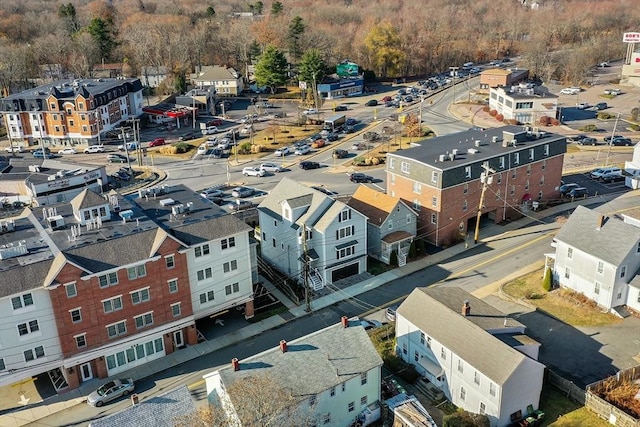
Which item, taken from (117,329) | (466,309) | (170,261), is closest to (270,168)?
(170,261)

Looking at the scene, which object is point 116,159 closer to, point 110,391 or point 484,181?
point 484,181

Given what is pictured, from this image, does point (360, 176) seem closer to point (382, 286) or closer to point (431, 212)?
point (431, 212)

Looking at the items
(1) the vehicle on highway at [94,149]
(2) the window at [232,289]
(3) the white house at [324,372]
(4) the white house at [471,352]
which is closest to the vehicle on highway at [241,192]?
(2) the window at [232,289]

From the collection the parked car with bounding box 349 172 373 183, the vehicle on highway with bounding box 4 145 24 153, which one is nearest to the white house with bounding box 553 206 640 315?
the parked car with bounding box 349 172 373 183

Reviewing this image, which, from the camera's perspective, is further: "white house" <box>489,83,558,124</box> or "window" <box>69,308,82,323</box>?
"white house" <box>489,83,558,124</box>

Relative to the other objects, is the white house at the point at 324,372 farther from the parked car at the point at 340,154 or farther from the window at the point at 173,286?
the parked car at the point at 340,154

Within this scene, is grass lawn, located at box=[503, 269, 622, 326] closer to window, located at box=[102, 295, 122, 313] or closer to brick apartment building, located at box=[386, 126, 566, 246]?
brick apartment building, located at box=[386, 126, 566, 246]
